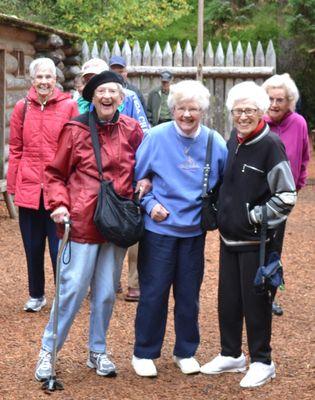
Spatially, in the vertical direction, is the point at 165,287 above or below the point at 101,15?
below

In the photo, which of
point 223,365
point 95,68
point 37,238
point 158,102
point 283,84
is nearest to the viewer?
point 223,365

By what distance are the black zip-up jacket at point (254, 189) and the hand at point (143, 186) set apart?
45cm

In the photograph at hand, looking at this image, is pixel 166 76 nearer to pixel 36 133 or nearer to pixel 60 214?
pixel 36 133

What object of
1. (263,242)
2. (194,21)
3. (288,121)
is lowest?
(263,242)

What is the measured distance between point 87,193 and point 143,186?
0.35m

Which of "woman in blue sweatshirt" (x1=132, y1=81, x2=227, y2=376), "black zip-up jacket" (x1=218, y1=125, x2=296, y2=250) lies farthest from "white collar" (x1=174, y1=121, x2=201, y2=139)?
"black zip-up jacket" (x1=218, y1=125, x2=296, y2=250)

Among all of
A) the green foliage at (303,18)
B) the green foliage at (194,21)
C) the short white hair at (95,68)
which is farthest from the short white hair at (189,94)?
the green foliage at (303,18)

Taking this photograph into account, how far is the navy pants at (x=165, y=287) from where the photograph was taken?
18.1ft

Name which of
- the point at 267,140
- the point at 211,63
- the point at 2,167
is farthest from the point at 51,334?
the point at 211,63

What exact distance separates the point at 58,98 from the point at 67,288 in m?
2.10

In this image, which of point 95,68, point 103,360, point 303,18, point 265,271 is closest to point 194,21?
point 303,18

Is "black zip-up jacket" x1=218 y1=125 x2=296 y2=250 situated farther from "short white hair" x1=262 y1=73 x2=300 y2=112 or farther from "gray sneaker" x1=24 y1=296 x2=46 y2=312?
"gray sneaker" x1=24 y1=296 x2=46 y2=312

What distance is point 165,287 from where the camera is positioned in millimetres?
5551

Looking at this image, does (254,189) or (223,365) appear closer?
(254,189)
